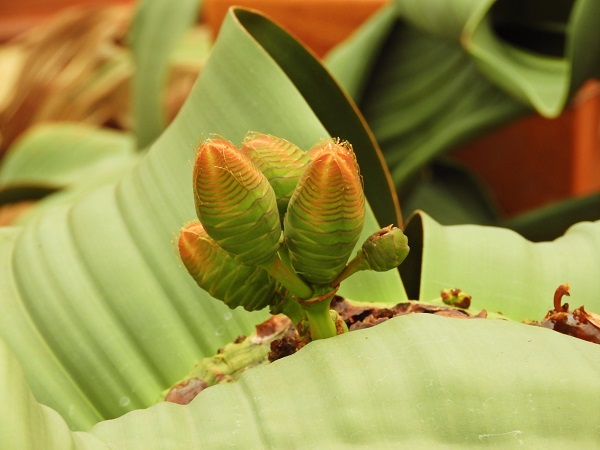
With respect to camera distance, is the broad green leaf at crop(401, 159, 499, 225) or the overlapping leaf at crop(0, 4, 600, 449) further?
the broad green leaf at crop(401, 159, 499, 225)

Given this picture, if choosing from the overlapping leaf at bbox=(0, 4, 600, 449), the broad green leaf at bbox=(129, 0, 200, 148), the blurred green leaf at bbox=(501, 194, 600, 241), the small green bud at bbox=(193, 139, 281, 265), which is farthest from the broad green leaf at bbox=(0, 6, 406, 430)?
the broad green leaf at bbox=(129, 0, 200, 148)

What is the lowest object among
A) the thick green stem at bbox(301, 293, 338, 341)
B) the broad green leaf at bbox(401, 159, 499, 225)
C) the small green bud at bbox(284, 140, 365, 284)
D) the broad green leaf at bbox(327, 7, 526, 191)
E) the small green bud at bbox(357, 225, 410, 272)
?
the broad green leaf at bbox(401, 159, 499, 225)

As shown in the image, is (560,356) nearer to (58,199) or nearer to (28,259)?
(28,259)

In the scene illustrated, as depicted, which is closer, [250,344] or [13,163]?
[250,344]

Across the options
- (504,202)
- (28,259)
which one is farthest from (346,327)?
(504,202)

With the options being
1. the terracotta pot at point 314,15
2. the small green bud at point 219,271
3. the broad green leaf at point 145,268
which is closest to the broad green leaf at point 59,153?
→ the terracotta pot at point 314,15

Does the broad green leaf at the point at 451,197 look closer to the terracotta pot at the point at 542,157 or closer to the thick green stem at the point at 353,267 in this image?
the terracotta pot at the point at 542,157

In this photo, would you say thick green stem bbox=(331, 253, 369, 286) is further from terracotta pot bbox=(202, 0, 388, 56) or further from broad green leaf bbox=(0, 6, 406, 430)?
terracotta pot bbox=(202, 0, 388, 56)
